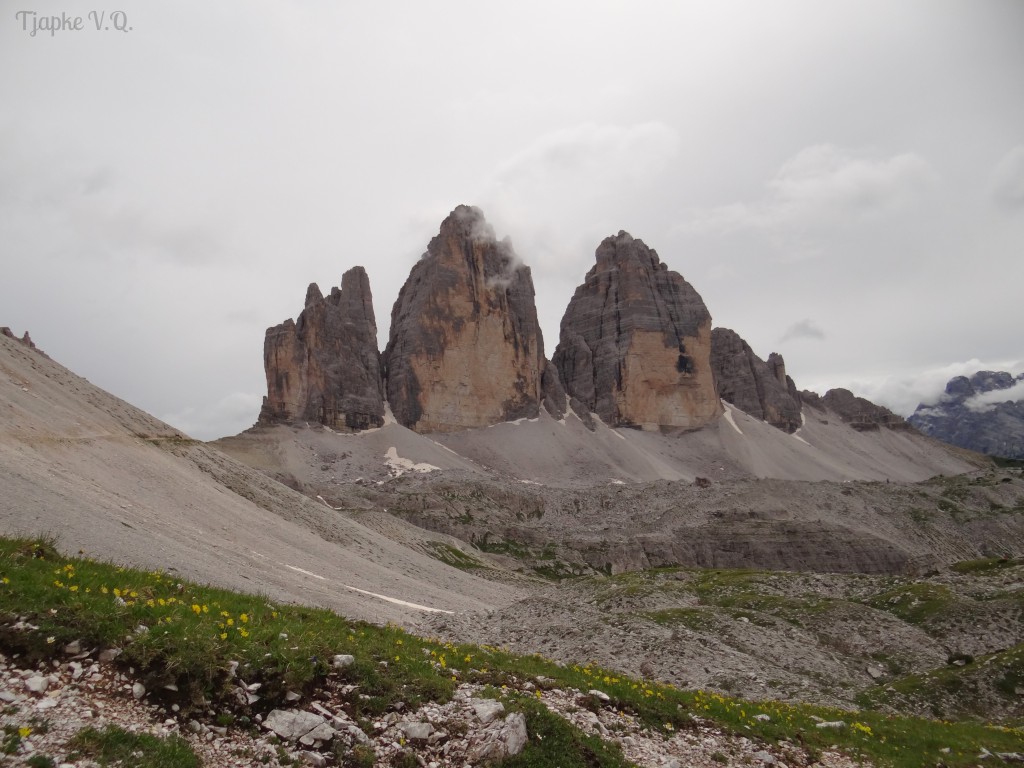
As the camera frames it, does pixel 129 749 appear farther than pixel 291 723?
No

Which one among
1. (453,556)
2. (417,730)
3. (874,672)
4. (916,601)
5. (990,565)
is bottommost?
(453,556)

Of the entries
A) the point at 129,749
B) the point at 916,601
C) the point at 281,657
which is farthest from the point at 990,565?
the point at 129,749

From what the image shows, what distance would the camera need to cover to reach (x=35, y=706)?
25.0 feet

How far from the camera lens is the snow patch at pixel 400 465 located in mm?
136275

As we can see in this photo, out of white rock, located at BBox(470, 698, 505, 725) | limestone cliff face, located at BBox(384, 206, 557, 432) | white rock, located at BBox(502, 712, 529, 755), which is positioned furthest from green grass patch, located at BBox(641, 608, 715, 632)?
limestone cliff face, located at BBox(384, 206, 557, 432)

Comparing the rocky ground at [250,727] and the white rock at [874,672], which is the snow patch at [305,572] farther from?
the rocky ground at [250,727]

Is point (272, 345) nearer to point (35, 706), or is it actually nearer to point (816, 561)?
point (816, 561)

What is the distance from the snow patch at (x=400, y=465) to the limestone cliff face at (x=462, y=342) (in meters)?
25.0

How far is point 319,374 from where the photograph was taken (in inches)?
6383

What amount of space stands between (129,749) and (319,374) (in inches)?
6342

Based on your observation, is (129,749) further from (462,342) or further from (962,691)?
(462,342)

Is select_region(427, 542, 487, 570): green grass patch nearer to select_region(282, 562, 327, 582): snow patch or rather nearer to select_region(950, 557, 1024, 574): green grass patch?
select_region(282, 562, 327, 582): snow patch

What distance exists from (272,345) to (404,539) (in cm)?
10993

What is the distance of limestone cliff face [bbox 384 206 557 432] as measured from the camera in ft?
578
